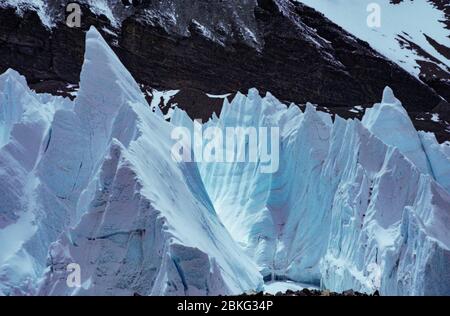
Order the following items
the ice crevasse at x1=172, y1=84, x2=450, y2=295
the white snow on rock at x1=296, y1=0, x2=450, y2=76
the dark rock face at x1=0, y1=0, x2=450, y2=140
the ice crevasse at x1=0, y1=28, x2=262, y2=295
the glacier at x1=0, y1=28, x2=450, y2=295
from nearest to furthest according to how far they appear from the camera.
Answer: the ice crevasse at x1=0, y1=28, x2=262, y2=295, the glacier at x1=0, y1=28, x2=450, y2=295, the ice crevasse at x1=172, y1=84, x2=450, y2=295, the dark rock face at x1=0, y1=0, x2=450, y2=140, the white snow on rock at x1=296, y1=0, x2=450, y2=76

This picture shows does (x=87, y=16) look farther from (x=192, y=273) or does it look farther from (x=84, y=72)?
(x=192, y=273)

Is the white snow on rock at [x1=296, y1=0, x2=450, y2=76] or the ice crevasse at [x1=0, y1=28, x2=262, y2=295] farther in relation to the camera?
the white snow on rock at [x1=296, y1=0, x2=450, y2=76]

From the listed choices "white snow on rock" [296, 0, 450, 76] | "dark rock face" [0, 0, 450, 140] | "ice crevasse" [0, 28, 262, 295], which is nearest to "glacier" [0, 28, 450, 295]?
"ice crevasse" [0, 28, 262, 295]

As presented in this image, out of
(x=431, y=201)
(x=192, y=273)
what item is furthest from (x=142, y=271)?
(x=431, y=201)

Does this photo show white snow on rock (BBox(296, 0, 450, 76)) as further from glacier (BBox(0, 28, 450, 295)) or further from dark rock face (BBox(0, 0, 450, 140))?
glacier (BBox(0, 28, 450, 295))

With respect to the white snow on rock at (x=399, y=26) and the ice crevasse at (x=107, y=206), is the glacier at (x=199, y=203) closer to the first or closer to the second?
the ice crevasse at (x=107, y=206)

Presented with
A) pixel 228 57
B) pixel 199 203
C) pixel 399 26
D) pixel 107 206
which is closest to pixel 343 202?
pixel 199 203

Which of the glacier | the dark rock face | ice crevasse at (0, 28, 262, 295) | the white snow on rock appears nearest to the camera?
ice crevasse at (0, 28, 262, 295)

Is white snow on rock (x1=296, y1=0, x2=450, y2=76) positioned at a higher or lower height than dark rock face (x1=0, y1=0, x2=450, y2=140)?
higher
